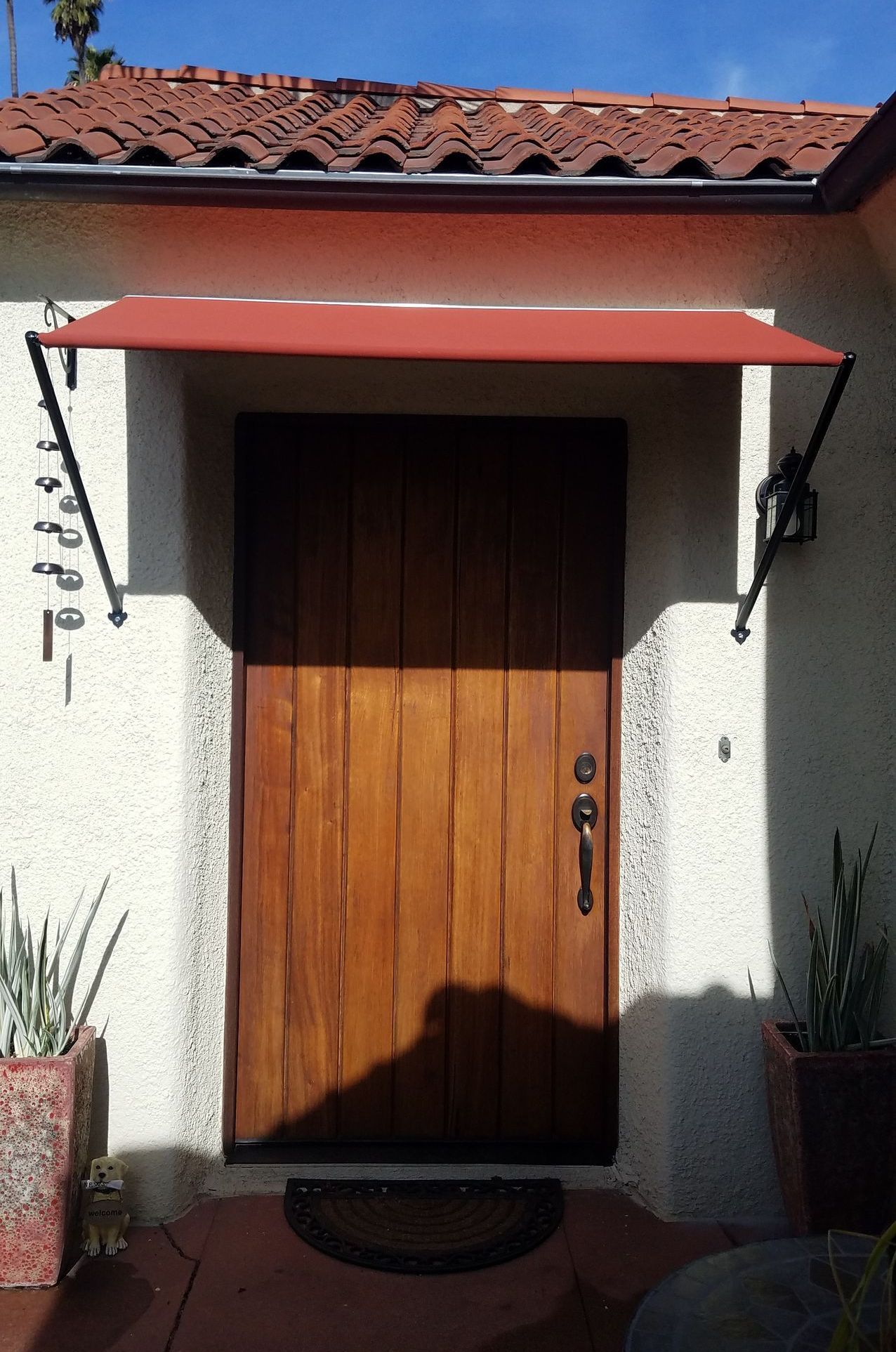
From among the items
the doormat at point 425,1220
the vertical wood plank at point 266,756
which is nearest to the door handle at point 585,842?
the doormat at point 425,1220

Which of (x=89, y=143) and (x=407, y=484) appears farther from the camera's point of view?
(x=407, y=484)

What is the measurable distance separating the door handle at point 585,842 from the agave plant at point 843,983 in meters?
0.88

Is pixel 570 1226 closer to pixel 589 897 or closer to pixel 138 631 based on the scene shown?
pixel 589 897

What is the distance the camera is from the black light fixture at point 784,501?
366cm

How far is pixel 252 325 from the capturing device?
3.15 m

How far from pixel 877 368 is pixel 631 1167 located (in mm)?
3416

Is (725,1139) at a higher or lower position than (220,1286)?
higher

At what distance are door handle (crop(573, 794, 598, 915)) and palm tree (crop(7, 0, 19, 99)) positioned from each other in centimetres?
3650

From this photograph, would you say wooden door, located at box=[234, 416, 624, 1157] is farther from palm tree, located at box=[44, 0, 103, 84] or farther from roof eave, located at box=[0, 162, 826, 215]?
palm tree, located at box=[44, 0, 103, 84]

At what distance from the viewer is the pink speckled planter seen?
3254 mm

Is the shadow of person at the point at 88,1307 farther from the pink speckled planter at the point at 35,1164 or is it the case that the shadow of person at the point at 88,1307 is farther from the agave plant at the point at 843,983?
the agave plant at the point at 843,983

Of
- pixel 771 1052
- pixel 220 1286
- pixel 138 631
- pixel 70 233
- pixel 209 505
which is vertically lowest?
pixel 220 1286

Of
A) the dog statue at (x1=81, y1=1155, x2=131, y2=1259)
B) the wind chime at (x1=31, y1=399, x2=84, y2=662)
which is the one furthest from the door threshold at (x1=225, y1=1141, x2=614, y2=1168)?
the wind chime at (x1=31, y1=399, x2=84, y2=662)

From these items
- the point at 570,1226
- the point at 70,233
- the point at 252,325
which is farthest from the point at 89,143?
the point at 570,1226
